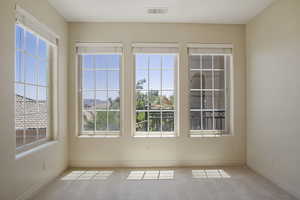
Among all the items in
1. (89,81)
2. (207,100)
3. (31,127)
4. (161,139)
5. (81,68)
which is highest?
(81,68)

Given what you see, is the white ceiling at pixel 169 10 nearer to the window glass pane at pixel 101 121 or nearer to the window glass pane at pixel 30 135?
the window glass pane at pixel 101 121

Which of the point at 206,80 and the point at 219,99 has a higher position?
the point at 206,80

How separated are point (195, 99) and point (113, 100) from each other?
1576mm

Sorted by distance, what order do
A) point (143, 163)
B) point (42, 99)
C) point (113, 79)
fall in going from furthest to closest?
point (113, 79)
point (143, 163)
point (42, 99)

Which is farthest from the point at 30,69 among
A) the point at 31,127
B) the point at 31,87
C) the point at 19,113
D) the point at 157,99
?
the point at 157,99

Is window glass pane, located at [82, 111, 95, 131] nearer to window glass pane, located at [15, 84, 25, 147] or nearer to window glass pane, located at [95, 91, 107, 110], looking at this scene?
window glass pane, located at [95, 91, 107, 110]

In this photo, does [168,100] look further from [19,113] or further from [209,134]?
[19,113]

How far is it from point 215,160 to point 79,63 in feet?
10.3

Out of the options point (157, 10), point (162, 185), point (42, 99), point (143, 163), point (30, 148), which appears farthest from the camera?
point (143, 163)

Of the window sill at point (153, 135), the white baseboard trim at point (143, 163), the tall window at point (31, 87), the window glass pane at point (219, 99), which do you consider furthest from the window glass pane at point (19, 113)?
the window glass pane at point (219, 99)

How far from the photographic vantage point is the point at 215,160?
Result: 14.6 ft

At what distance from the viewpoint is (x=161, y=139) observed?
4406mm

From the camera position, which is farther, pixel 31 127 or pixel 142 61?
pixel 142 61

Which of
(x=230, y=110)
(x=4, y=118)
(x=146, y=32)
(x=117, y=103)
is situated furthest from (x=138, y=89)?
(x=4, y=118)
